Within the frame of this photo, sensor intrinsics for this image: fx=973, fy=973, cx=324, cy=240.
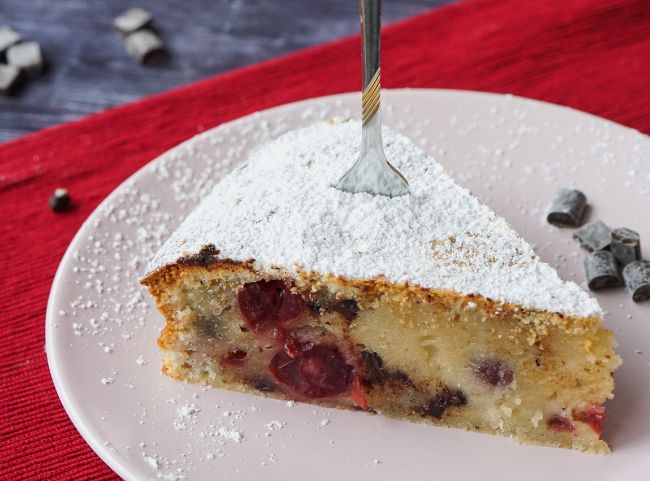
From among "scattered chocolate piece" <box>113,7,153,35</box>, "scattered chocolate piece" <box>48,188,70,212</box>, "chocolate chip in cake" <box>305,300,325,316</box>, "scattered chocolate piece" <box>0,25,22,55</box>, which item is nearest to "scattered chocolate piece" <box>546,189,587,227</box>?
"chocolate chip in cake" <box>305,300,325,316</box>

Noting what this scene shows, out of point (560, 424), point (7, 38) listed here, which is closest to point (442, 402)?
point (560, 424)

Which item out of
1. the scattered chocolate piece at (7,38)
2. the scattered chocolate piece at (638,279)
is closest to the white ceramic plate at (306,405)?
the scattered chocolate piece at (638,279)

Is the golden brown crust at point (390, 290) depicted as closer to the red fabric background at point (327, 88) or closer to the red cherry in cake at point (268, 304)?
the red cherry in cake at point (268, 304)

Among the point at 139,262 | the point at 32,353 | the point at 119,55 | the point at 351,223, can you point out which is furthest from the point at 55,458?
the point at 119,55

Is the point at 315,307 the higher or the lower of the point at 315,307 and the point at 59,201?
the higher

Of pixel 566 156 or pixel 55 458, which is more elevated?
pixel 566 156

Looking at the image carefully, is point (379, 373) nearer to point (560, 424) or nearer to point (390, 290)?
point (390, 290)

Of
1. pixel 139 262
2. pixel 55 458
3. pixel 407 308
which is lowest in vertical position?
pixel 55 458

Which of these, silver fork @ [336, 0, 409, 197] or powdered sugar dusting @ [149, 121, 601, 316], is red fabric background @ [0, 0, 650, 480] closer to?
powdered sugar dusting @ [149, 121, 601, 316]

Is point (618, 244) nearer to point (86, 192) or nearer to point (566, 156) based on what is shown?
point (566, 156)
